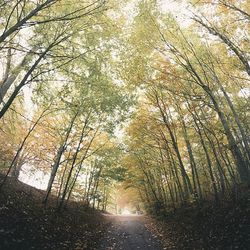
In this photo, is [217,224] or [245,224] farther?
[217,224]

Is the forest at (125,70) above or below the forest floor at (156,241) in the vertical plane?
above

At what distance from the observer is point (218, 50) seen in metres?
12.8

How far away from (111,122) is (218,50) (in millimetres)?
6692

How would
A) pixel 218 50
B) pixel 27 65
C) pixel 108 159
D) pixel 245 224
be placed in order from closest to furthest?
pixel 245 224 < pixel 27 65 < pixel 218 50 < pixel 108 159

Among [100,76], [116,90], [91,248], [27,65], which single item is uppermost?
[116,90]

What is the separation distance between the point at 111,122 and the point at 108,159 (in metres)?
5.58

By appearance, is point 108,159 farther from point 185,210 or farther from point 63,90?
point 63,90

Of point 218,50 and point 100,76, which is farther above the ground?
point 218,50

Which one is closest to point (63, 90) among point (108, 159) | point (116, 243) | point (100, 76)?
point (100, 76)

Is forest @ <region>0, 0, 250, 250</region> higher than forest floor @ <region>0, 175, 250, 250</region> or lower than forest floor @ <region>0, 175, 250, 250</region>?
higher

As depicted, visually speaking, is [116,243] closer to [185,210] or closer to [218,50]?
[185,210]

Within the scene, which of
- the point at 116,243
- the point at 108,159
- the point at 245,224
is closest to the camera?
the point at 245,224

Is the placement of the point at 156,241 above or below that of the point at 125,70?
below

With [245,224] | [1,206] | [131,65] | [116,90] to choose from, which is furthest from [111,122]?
[245,224]
